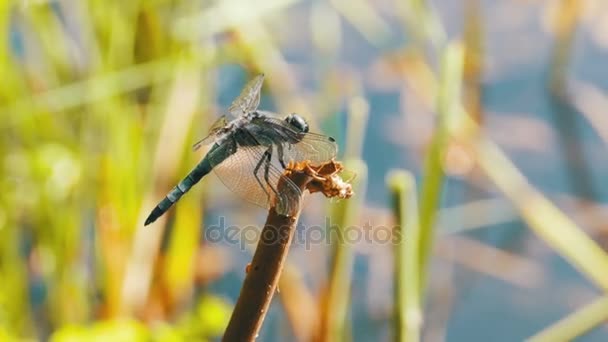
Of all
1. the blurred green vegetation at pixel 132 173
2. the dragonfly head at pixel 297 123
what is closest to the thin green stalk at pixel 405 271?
the dragonfly head at pixel 297 123

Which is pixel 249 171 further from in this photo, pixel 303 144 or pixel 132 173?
pixel 132 173

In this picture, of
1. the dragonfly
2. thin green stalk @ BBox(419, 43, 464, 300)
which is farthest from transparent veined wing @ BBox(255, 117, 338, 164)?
thin green stalk @ BBox(419, 43, 464, 300)

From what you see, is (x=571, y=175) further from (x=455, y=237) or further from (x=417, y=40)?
(x=417, y=40)

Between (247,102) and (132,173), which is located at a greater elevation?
(132,173)

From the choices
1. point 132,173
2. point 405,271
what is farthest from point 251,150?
point 132,173

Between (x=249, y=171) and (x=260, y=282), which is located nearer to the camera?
(x=260, y=282)
